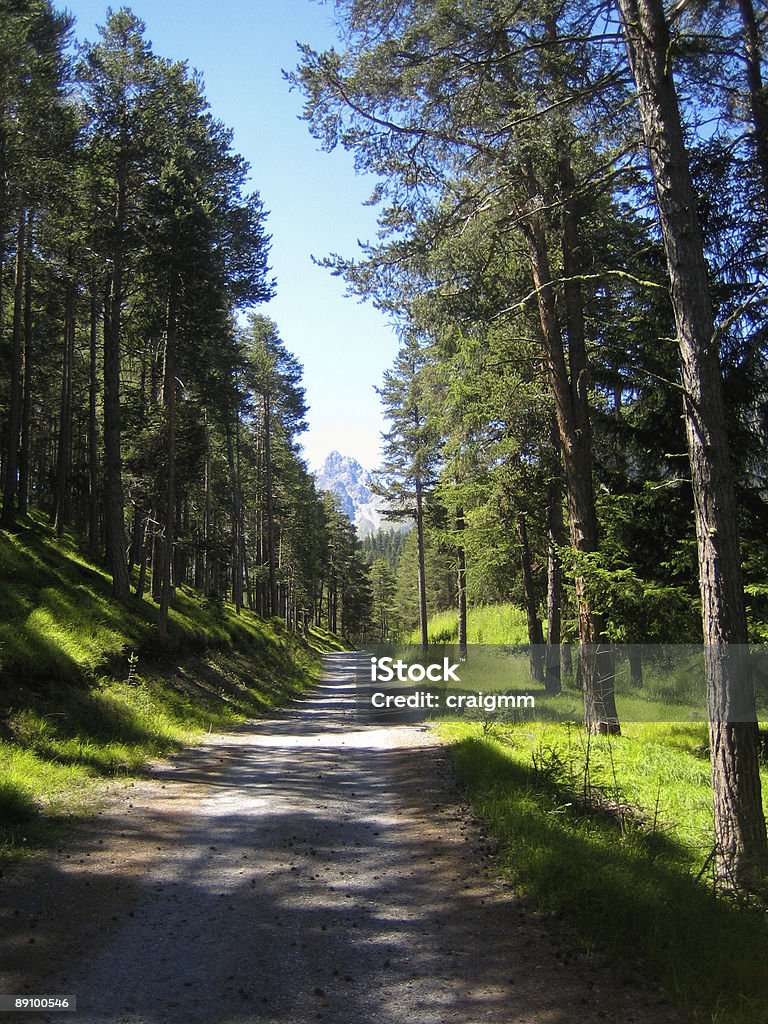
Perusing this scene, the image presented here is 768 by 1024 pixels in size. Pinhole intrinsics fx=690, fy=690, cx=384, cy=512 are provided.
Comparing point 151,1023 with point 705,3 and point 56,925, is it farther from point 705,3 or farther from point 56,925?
point 705,3

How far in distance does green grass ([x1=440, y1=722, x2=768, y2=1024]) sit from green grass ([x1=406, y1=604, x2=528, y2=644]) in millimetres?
17900

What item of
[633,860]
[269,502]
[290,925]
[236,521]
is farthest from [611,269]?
[269,502]

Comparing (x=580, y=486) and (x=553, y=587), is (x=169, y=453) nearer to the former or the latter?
(x=553, y=587)

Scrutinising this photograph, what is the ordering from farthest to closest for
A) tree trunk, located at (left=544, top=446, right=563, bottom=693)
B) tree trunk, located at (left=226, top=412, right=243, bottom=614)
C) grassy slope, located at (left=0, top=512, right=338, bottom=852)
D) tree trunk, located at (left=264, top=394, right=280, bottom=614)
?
tree trunk, located at (left=264, top=394, right=280, bottom=614), tree trunk, located at (left=226, top=412, right=243, bottom=614), tree trunk, located at (left=544, top=446, right=563, bottom=693), grassy slope, located at (left=0, top=512, right=338, bottom=852)

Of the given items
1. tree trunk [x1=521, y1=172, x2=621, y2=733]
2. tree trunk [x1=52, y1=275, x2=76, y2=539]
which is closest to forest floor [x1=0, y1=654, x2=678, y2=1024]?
tree trunk [x1=521, y1=172, x2=621, y2=733]

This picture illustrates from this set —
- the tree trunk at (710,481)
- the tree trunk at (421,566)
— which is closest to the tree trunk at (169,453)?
the tree trunk at (710,481)

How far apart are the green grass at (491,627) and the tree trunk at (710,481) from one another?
21.6 m

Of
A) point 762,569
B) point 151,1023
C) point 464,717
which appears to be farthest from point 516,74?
point 464,717

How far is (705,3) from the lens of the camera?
805 cm

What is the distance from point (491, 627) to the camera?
112 feet

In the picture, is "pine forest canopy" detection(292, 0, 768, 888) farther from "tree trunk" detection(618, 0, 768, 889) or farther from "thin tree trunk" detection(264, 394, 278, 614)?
"thin tree trunk" detection(264, 394, 278, 614)

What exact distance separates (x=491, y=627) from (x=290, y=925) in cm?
2962

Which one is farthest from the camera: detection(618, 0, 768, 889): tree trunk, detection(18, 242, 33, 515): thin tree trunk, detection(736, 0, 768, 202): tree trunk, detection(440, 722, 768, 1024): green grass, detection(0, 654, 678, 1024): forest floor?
detection(18, 242, 33, 515): thin tree trunk

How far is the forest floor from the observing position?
13.5ft
